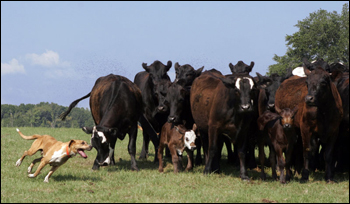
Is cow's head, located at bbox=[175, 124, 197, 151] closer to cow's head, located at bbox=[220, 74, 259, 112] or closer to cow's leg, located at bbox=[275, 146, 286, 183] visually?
cow's head, located at bbox=[220, 74, 259, 112]

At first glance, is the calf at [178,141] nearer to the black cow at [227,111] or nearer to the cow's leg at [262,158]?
the black cow at [227,111]

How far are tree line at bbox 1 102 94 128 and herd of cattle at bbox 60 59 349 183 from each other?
95082 mm

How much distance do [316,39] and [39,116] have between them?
86.0 meters

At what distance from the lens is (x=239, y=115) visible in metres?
10.7

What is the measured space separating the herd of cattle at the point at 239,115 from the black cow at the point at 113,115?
24 millimetres

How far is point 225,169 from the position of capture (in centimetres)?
1308

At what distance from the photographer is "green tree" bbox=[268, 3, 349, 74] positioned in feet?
144

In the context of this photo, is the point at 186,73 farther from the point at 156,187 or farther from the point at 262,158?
the point at 156,187

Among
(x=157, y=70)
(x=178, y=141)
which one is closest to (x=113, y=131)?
(x=178, y=141)

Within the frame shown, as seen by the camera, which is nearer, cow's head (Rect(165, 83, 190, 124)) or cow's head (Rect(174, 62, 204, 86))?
cow's head (Rect(165, 83, 190, 124))

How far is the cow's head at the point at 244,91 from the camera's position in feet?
33.3

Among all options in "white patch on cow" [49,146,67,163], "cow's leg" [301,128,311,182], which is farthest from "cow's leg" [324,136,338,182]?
"white patch on cow" [49,146,67,163]

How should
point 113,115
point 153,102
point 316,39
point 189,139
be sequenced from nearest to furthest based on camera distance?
point 189,139 < point 113,115 < point 153,102 < point 316,39

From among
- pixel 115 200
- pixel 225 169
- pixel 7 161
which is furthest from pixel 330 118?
pixel 7 161
